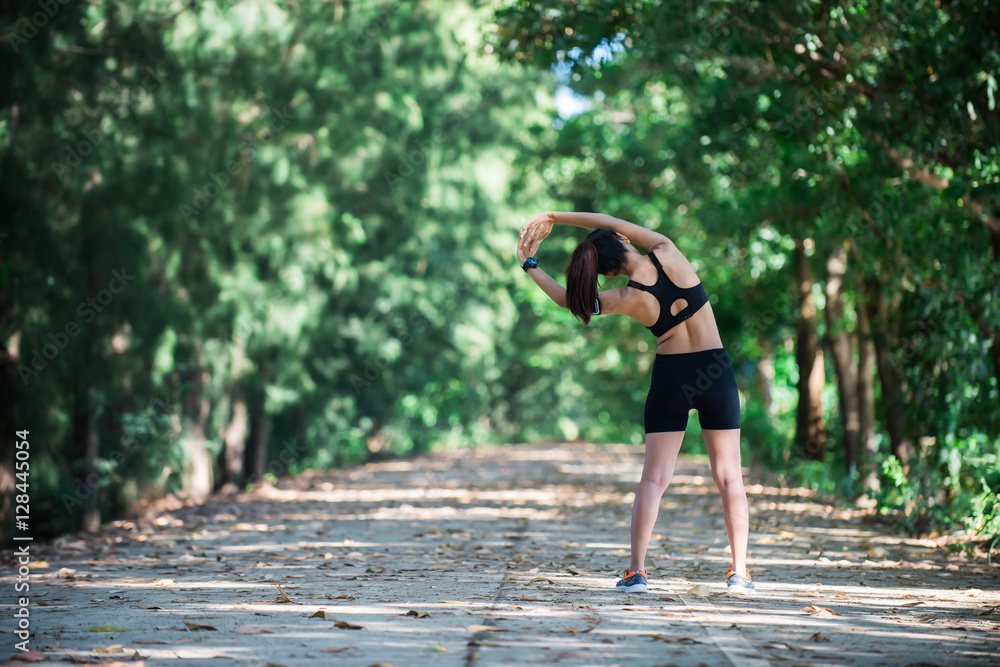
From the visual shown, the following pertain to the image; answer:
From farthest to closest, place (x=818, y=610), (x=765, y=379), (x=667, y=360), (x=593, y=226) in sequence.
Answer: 1. (x=765, y=379)
2. (x=593, y=226)
3. (x=667, y=360)
4. (x=818, y=610)

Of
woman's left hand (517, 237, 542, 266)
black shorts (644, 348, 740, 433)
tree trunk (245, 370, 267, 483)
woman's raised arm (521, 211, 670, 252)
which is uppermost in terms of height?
woman's raised arm (521, 211, 670, 252)

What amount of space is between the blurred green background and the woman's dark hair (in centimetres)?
380

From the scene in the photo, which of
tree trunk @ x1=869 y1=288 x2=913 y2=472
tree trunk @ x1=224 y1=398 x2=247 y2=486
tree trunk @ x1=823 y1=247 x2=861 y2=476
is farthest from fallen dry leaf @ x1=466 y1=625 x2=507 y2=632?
tree trunk @ x1=224 y1=398 x2=247 y2=486

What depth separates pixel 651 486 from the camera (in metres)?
5.60

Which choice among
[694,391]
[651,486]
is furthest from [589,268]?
[651,486]

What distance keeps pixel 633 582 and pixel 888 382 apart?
712 centimetres

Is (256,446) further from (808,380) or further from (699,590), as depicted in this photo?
(699,590)

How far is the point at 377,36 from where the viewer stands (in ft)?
59.5

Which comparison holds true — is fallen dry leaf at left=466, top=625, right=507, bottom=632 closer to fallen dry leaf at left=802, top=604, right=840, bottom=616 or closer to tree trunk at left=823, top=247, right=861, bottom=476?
fallen dry leaf at left=802, top=604, right=840, bottom=616

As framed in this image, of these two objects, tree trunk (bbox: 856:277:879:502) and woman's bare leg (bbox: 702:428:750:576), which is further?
tree trunk (bbox: 856:277:879:502)

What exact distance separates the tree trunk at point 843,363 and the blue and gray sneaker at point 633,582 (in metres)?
8.40

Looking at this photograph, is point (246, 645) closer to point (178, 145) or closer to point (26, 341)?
point (26, 341)

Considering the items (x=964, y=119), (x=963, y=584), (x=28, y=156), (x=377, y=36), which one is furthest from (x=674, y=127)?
(x=963, y=584)

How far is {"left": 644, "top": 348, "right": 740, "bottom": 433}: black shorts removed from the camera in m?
5.52
